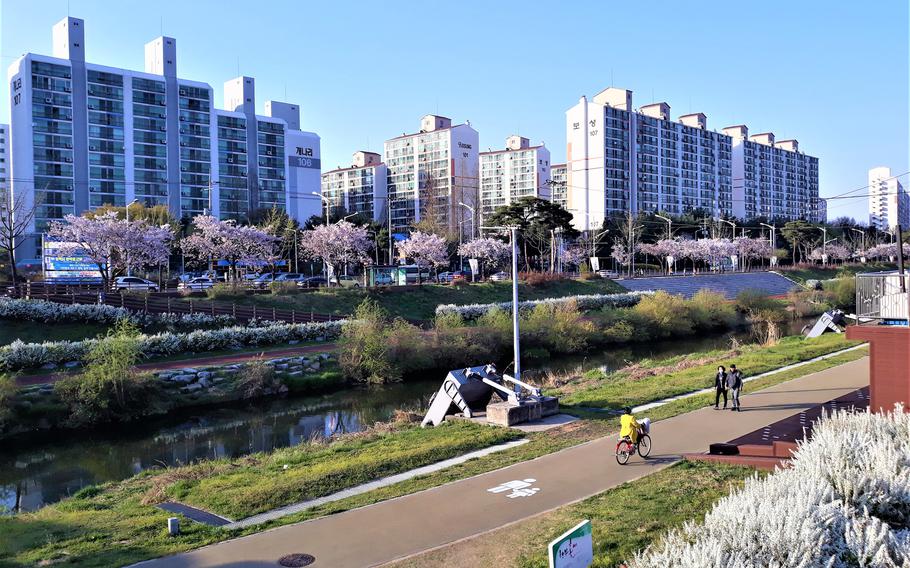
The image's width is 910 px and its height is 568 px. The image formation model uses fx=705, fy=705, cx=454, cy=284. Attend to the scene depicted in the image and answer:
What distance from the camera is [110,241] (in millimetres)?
43219

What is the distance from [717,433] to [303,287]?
129 ft

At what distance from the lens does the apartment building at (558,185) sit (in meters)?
128

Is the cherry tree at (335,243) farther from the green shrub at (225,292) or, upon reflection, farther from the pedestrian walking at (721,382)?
the pedestrian walking at (721,382)

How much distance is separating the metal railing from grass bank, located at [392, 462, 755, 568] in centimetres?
522

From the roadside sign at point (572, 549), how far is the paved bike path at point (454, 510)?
2.91 meters

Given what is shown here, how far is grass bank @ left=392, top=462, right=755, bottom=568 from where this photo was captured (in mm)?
9352

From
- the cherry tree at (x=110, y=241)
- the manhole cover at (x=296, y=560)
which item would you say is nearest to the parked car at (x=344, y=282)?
the cherry tree at (x=110, y=241)

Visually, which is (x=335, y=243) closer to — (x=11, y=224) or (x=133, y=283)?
(x=133, y=283)

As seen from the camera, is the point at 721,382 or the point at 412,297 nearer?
the point at 721,382

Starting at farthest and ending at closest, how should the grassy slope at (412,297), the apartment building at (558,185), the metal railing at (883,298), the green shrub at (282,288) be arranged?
the apartment building at (558,185) → the green shrub at (282,288) → the grassy slope at (412,297) → the metal railing at (883,298)

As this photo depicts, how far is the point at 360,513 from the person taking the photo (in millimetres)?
11703

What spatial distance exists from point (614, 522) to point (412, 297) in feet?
141

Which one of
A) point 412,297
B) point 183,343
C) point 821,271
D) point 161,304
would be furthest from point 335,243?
point 821,271

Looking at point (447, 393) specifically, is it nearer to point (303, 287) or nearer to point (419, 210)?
point (303, 287)
